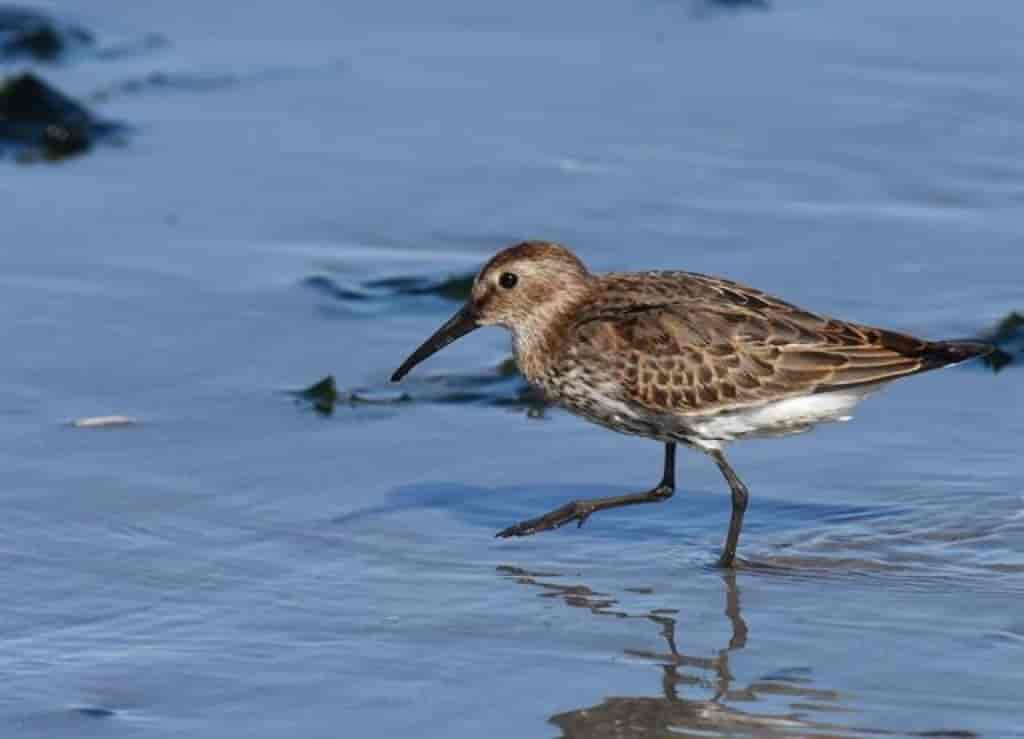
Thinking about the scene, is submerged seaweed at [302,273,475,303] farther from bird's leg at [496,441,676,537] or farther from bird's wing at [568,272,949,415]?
bird's leg at [496,441,676,537]

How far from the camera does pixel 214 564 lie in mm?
8047

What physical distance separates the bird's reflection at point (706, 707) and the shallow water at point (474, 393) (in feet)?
0.05

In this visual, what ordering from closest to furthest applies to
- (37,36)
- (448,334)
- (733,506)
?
(733,506), (448,334), (37,36)

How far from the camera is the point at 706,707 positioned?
677cm

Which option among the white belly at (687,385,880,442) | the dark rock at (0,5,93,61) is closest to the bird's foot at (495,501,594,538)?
the white belly at (687,385,880,442)

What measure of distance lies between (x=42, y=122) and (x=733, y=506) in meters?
6.56

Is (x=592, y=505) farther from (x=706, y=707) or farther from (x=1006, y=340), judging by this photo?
(x=1006, y=340)

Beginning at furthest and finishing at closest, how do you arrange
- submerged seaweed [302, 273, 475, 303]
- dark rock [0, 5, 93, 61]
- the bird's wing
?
1. dark rock [0, 5, 93, 61]
2. submerged seaweed [302, 273, 475, 303]
3. the bird's wing

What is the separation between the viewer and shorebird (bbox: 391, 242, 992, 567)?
8516mm

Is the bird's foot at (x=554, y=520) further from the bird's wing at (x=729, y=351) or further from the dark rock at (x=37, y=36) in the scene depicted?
the dark rock at (x=37, y=36)

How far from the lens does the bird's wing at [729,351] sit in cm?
852

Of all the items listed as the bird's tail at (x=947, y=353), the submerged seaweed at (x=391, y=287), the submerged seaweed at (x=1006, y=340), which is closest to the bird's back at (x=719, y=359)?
the bird's tail at (x=947, y=353)

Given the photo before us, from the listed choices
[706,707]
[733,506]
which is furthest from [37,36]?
[706,707]

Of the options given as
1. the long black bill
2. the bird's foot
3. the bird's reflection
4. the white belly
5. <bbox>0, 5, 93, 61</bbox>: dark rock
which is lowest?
the bird's reflection
